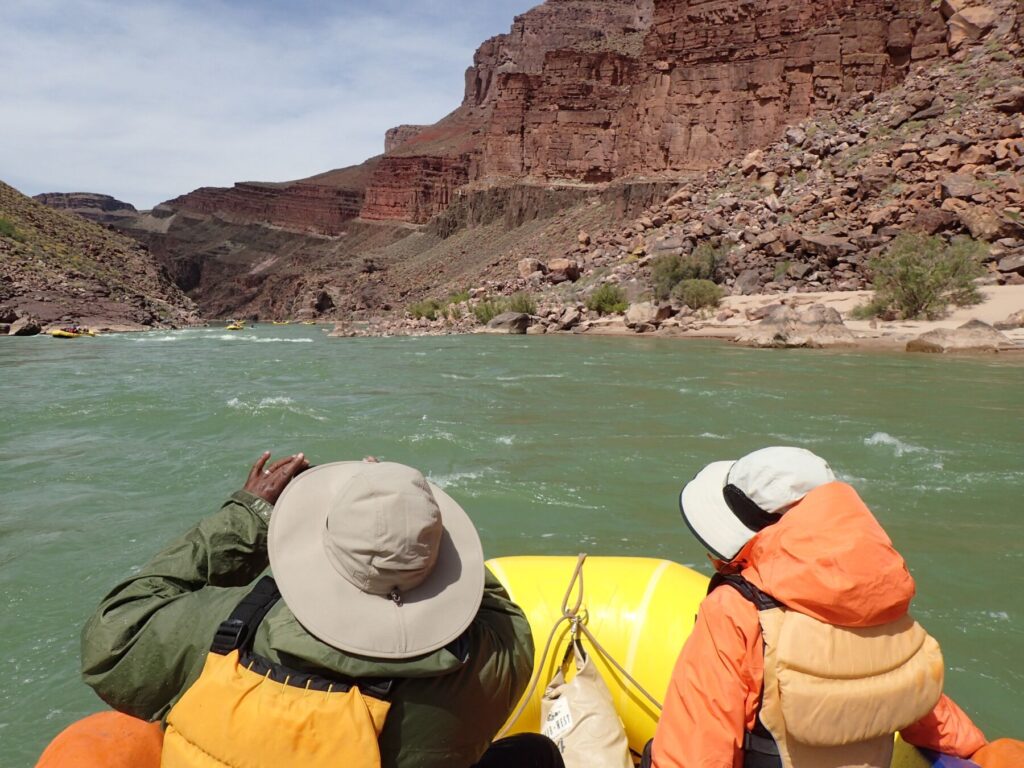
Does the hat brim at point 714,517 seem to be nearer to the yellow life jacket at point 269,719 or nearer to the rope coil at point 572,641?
the rope coil at point 572,641

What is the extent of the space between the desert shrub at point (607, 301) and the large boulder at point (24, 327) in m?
21.7

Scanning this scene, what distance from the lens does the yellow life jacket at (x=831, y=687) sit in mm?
1414

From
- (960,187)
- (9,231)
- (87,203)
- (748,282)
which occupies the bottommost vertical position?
(748,282)

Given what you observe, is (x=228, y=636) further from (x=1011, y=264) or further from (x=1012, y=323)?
(x=1011, y=264)

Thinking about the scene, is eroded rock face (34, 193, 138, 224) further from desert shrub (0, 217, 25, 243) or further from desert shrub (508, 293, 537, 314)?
desert shrub (508, 293, 537, 314)

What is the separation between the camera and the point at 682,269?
926 inches

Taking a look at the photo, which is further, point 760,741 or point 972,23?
point 972,23

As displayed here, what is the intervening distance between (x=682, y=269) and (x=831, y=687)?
23.1 meters

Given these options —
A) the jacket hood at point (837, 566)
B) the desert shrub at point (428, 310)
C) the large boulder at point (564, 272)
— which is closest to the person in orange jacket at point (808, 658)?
the jacket hood at point (837, 566)

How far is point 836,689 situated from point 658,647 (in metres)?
0.95

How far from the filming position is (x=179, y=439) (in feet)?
26.7

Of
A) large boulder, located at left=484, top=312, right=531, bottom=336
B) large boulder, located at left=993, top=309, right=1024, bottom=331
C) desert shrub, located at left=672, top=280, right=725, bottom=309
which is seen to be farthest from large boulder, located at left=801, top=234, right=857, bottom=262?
large boulder, located at left=484, top=312, right=531, bottom=336

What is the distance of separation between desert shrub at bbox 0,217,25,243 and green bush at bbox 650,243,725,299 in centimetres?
3259

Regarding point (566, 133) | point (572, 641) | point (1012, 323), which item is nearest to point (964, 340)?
point (1012, 323)
